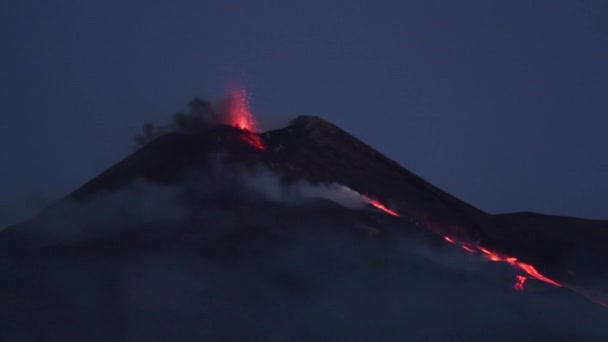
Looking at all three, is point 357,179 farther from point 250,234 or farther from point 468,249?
point 468,249

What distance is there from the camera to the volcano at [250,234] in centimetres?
2186

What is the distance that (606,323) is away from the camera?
73.4 feet

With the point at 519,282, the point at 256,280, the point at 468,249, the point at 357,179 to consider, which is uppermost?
the point at 357,179

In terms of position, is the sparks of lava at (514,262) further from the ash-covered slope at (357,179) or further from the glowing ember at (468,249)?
the ash-covered slope at (357,179)

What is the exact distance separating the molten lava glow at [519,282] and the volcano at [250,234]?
0.03 m

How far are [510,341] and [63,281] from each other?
333 inches

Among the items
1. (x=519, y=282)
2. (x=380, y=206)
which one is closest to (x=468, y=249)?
(x=519, y=282)

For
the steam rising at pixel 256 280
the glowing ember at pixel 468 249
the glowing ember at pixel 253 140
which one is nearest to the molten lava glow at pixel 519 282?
the steam rising at pixel 256 280

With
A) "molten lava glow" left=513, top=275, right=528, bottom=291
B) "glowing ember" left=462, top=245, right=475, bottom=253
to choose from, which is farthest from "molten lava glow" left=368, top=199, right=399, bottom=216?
"molten lava glow" left=513, top=275, right=528, bottom=291

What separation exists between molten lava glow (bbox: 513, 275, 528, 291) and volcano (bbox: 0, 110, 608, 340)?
0.10 ft

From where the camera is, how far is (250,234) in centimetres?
2384

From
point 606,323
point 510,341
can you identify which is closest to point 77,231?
point 510,341

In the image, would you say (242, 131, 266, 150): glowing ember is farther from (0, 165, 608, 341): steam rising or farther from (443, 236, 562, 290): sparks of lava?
(443, 236, 562, 290): sparks of lava

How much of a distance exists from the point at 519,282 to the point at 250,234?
550 centimetres
